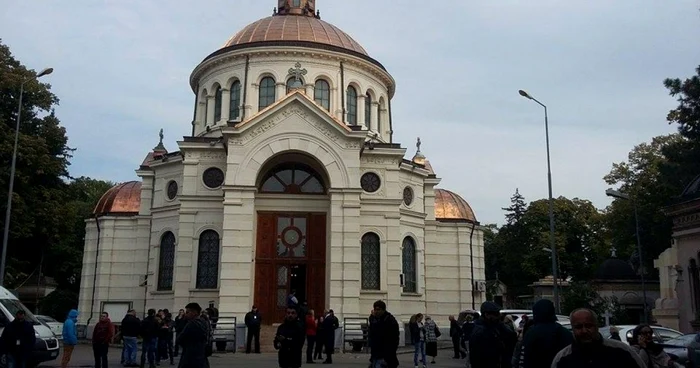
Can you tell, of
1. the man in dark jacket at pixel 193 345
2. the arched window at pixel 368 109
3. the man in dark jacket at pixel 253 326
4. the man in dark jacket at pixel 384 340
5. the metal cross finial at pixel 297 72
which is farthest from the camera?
the arched window at pixel 368 109

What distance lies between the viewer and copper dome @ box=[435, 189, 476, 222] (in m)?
35.1

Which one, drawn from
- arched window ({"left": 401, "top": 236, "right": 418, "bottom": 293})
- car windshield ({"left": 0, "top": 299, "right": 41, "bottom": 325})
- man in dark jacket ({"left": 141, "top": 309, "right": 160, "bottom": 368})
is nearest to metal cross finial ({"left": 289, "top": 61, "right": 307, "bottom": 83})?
arched window ({"left": 401, "top": 236, "right": 418, "bottom": 293})

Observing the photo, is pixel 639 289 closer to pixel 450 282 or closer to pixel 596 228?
pixel 450 282

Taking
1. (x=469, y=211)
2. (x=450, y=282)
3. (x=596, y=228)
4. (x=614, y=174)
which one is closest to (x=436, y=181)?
(x=469, y=211)

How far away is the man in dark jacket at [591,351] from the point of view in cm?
436

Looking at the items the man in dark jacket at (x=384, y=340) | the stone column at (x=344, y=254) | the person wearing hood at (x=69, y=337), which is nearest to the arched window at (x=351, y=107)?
the stone column at (x=344, y=254)

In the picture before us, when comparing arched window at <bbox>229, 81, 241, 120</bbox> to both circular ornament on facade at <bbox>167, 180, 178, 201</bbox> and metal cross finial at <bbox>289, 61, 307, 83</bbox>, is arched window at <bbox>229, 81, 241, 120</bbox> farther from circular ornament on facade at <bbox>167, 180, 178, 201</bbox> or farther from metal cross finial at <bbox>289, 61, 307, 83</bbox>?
circular ornament on facade at <bbox>167, 180, 178, 201</bbox>

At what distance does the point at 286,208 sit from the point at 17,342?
15.8 meters

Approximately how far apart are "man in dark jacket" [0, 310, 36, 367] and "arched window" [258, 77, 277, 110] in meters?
20.8

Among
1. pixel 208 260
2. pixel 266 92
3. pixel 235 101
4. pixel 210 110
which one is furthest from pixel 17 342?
pixel 210 110

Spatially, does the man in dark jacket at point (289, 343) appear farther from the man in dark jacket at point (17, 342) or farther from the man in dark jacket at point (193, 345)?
the man in dark jacket at point (17, 342)

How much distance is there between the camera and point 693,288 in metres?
22.9

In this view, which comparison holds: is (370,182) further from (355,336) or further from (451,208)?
(451,208)

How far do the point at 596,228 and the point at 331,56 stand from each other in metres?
39.6
